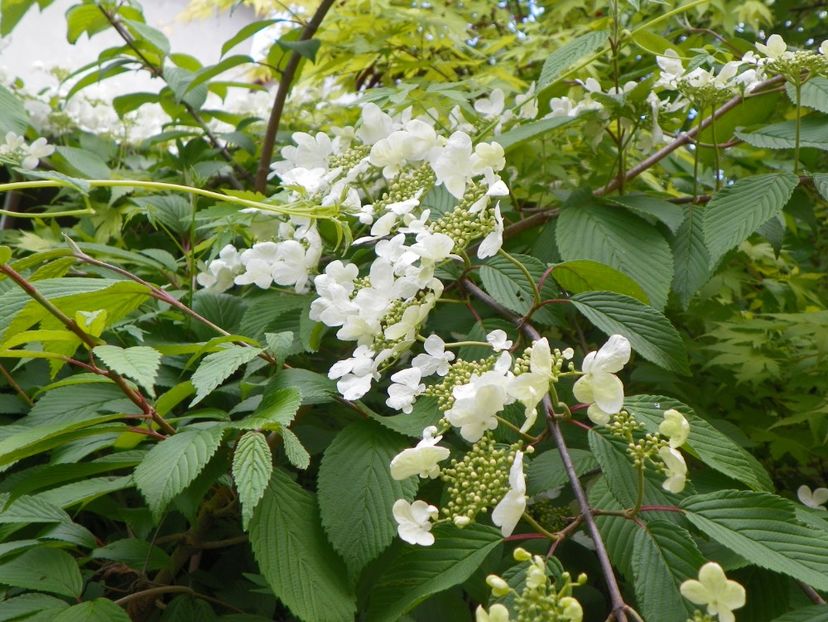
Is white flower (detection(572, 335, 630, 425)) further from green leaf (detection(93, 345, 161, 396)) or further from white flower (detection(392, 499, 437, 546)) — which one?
green leaf (detection(93, 345, 161, 396))

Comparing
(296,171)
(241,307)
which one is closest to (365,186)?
(296,171)

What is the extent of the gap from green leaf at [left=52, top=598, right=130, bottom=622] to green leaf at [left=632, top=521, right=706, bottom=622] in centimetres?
43

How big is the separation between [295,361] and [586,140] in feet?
1.74

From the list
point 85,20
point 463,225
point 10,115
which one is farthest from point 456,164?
point 85,20

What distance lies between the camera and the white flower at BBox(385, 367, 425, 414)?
2.17ft

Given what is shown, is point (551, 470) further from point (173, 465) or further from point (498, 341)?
point (173, 465)

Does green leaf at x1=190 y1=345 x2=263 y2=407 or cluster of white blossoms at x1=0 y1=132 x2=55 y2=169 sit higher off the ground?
cluster of white blossoms at x1=0 y1=132 x2=55 y2=169

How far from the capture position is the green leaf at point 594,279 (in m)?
0.79

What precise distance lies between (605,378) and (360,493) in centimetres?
24

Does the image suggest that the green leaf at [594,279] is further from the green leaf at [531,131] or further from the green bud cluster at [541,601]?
the green bud cluster at [541,601]

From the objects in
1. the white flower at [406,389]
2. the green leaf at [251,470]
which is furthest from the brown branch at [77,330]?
the white flower at [406,389]

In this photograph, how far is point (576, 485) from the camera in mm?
607

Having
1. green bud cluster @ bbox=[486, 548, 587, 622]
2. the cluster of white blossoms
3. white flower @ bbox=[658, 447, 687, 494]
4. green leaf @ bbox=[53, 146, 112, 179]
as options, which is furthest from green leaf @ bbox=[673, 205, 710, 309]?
green leaf @ bbox=[53, 146, 112, 179]

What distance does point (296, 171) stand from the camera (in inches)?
37.4
